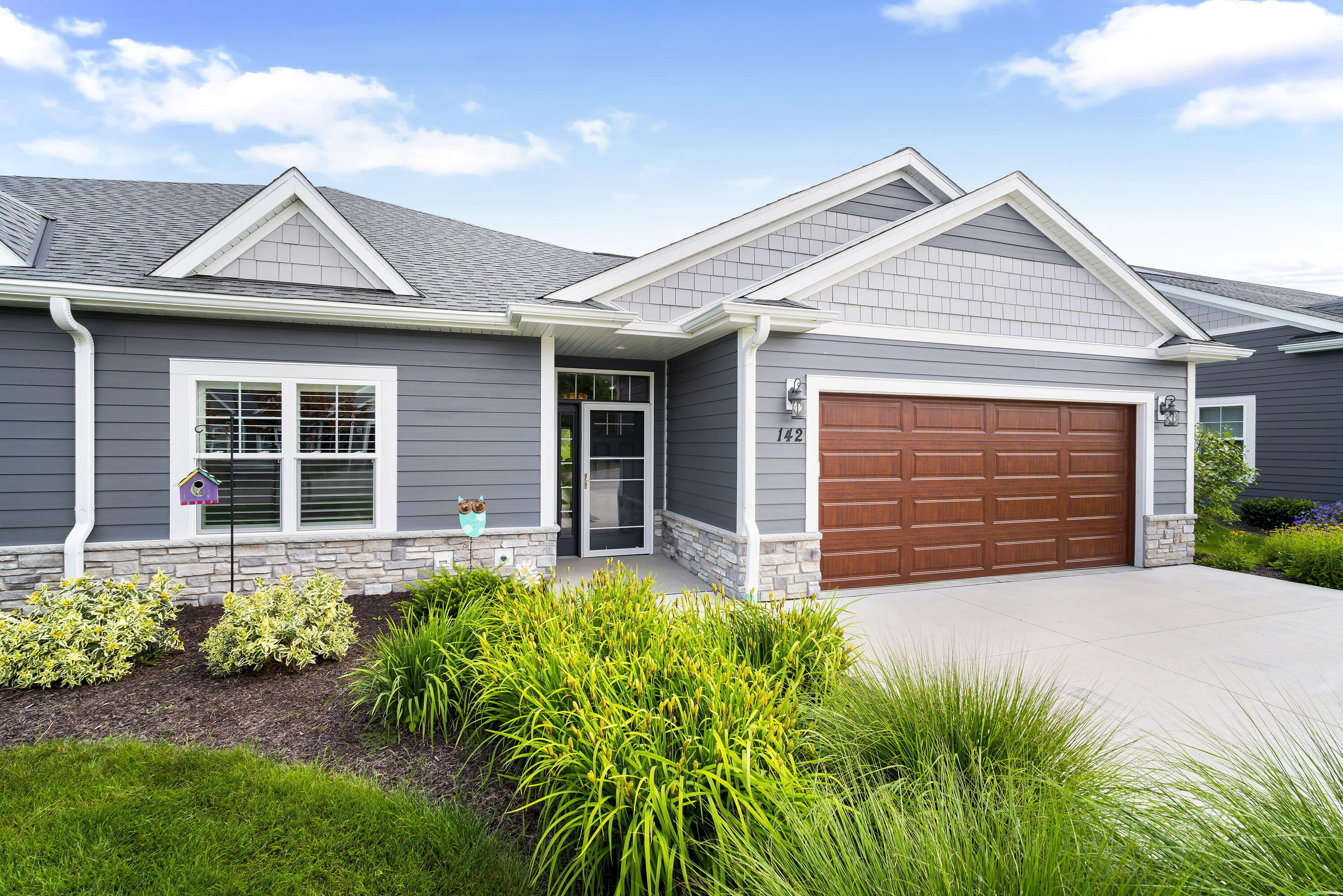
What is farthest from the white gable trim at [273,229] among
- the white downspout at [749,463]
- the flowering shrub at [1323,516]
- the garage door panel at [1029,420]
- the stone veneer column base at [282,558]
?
the flowering shrub at [1323,516]

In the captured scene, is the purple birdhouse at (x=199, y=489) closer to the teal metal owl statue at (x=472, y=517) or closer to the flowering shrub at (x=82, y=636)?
the flowering shrub at (x=82, y=636)

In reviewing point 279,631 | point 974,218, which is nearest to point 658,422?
point 974,218

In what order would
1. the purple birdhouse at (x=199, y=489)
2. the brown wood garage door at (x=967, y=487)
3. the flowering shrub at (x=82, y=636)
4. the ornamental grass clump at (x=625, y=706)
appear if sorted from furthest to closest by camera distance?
the brown wood garage door at (x=967, y=487), the purple birdhouse at (x=199, y=489), the flowering shrub at (x=82, y=636), the ornamental grass clump at (x=625, y=706)


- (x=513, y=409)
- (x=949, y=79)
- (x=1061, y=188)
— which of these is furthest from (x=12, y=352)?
(x=1061, y=188)

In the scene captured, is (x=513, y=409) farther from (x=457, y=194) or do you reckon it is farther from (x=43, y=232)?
(x=457, y=194)

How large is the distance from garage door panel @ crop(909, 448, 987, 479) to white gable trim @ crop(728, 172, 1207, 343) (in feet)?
7.53

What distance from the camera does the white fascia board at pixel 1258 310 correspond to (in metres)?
9.73

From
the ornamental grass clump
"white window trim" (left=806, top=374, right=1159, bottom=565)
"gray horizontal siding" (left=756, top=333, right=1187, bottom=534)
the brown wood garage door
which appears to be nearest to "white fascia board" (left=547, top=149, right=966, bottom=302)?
"gray horizontal siding" (left=756, top=333, right=1187, bottom=534)

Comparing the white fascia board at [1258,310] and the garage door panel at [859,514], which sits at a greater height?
the white fascia board at [1258,310]

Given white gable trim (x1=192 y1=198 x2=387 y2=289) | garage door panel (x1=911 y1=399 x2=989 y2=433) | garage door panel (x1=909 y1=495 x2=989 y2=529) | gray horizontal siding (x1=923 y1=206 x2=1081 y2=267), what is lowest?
garage door panel (x1=909 y1=495 x2=989 y2=529)

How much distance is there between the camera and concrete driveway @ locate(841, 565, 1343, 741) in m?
3.76

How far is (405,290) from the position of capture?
20.0 feet

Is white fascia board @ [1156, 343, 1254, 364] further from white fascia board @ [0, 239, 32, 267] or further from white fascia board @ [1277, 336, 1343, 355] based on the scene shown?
white fascia board @ [0, 239, 32, 267]

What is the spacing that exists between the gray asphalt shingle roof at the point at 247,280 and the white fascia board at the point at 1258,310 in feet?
37.1
